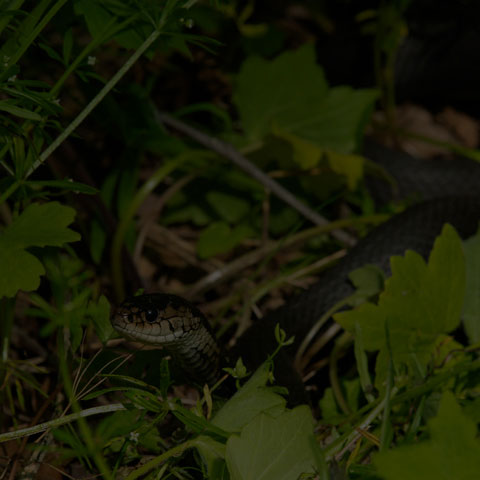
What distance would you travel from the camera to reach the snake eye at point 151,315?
2.54 metres

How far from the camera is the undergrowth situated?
6.69 ft

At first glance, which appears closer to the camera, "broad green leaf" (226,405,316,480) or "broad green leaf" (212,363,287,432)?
"broad green leaf" (226,405,316,480)

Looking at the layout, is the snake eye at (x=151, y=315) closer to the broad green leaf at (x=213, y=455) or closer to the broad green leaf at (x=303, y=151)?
the broad green leaf at (x=213, y=455)

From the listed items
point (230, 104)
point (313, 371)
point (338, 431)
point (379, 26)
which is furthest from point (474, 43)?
point (338, 431)

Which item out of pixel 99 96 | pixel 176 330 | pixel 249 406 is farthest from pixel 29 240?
pixel 249 406

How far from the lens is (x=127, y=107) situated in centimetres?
357

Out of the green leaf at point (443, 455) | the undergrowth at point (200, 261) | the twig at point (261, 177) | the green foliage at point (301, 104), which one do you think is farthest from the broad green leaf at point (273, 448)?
the green foliage at point (301, 104)

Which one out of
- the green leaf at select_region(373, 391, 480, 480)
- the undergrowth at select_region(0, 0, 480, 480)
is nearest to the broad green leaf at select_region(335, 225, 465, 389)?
the undergrowth at select_region(0, 0, 480, 480)

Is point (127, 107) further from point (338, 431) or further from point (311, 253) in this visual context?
point (338, 431)

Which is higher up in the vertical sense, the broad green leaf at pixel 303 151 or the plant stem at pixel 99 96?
the plant stem at pixel 99 96

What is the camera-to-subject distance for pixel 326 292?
10.7 feet

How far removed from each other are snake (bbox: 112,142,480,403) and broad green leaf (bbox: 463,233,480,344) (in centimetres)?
42

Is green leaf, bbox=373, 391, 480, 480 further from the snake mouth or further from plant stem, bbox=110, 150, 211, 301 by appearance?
plant stem, bbox=110, 150, 211, 301

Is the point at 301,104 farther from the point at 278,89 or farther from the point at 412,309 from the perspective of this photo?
the point at 412,309
